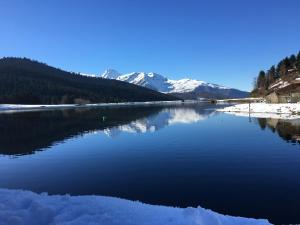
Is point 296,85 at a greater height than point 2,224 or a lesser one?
greater

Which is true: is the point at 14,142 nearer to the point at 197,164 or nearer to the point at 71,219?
the point at 197,164

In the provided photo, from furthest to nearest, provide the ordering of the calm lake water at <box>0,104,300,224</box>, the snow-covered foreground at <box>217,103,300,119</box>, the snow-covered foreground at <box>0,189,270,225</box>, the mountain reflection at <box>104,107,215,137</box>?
the snow-covered foreground at <box>217,103,300,119</box>
the mountain reflection at <box>104,107,215,137</box>
the calm lake water at <box>0,104,300,224</box>
the snow-covered foreground at <box>0,189,270,225</box>

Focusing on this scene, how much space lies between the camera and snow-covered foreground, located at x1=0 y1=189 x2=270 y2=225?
1269cm

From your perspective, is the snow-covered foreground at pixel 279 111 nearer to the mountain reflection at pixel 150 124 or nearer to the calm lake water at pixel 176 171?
the mountain reflection at pixel 150 124

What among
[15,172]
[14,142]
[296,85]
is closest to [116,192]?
[15,172]

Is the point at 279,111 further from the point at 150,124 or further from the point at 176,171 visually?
the point at 176,171

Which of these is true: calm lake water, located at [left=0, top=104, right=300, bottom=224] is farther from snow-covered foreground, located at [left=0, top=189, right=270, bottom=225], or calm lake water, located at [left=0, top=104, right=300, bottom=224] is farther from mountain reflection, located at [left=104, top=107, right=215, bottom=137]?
mountain reflection, located at [left=104, top=107, right=215, bottom=137]

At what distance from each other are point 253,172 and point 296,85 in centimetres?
10850

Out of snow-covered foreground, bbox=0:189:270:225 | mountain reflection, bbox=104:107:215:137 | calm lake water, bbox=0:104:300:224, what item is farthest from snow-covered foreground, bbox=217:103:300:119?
snow-covered foreground, bbox=0:189:270:225

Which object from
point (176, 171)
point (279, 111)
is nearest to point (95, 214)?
point (176, 171)

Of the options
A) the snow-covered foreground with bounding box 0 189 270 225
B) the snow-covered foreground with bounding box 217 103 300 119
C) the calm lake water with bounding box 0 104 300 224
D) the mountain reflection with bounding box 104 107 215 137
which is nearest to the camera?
the snow-covered foreground with bounding box 0 189 270 225

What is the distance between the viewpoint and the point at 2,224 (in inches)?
491

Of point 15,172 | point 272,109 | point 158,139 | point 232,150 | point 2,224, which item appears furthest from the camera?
point 272,109

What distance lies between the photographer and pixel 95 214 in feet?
44.0
